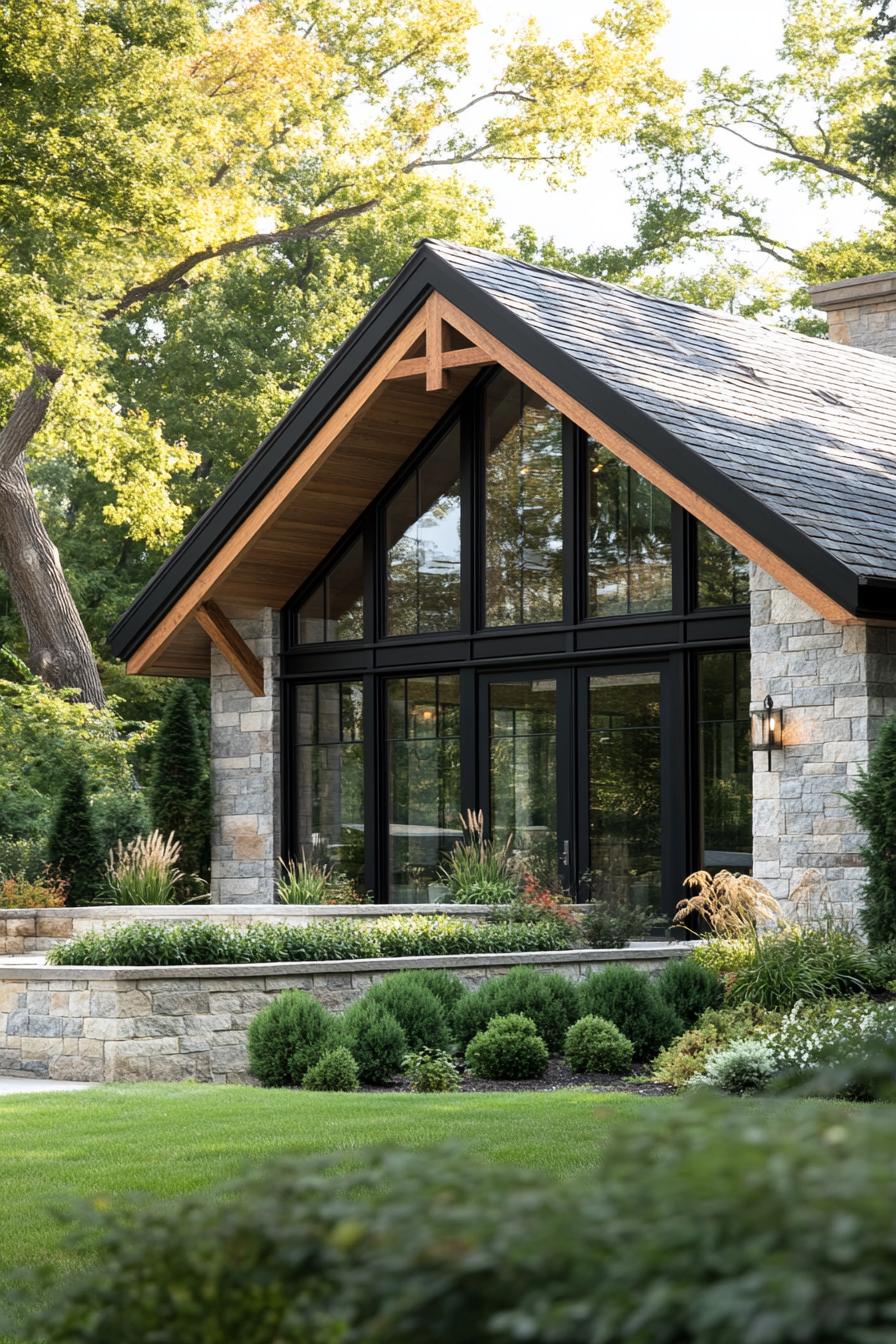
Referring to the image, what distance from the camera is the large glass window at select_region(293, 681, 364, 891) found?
1728 cm

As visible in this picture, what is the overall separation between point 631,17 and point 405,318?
17176 mm

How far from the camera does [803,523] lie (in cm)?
1267

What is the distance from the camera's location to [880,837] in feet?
36.6

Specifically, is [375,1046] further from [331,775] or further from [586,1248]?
[331,775]

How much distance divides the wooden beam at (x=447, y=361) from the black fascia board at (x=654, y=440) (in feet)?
0.95

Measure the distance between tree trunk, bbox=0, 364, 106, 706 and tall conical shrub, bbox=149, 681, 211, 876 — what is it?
23.1 feet

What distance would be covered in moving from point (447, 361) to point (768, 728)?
15.2 ft

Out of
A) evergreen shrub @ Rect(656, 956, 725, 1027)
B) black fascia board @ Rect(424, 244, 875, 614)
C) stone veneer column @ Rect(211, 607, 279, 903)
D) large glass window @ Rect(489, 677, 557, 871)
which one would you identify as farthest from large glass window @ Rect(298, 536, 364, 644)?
evergreen shrub @ Rect(656, 956, 725, 1027)

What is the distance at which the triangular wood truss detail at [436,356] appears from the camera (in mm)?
15406

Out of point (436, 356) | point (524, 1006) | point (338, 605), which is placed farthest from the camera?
point (338, 605)

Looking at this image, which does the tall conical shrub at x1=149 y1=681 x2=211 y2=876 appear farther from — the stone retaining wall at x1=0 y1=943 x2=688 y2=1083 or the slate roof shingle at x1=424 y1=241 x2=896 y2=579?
the stone retaining wall at x1=0 y1=943 x2=688 y2=1083

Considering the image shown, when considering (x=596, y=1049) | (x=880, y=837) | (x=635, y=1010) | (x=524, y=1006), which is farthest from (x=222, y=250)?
(x=596, y=1049)

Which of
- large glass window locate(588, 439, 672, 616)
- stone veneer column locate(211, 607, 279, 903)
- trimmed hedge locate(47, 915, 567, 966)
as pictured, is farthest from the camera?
stone veneer column locate(211, 607, 279, 903)

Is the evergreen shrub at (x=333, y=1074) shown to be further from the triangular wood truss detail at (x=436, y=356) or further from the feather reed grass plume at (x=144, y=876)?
the triangular wood truss detail at (x=436, y=356)
